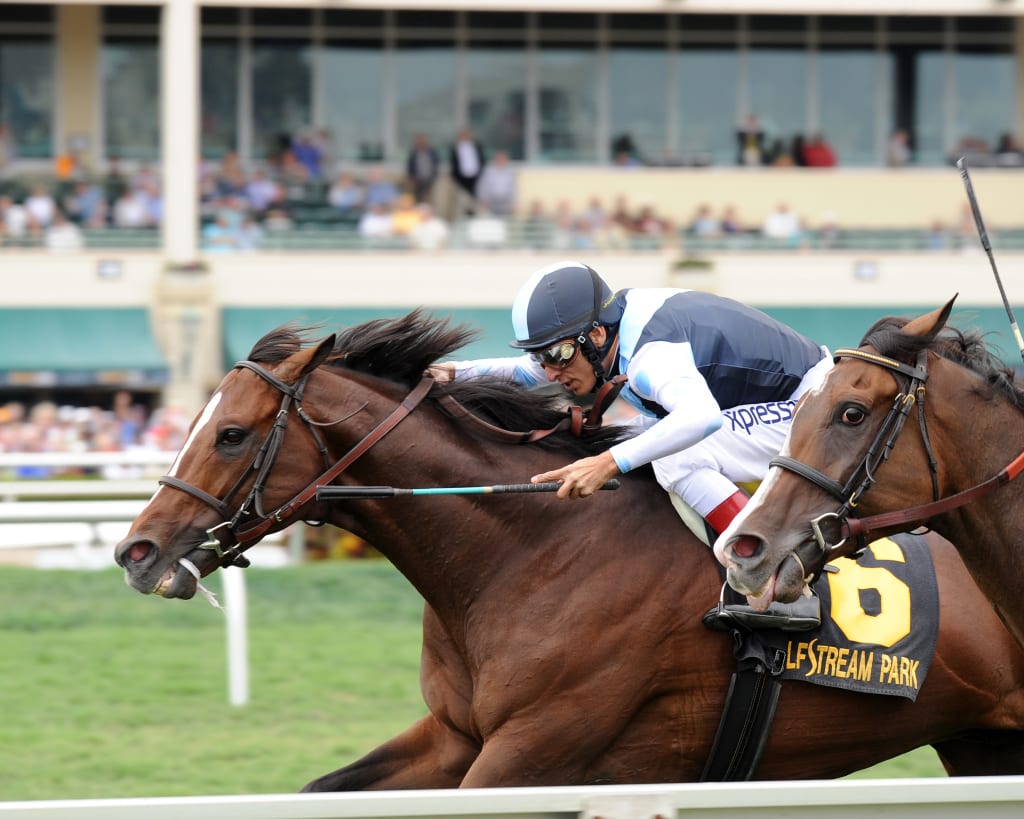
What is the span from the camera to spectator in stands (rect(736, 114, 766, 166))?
781 inches

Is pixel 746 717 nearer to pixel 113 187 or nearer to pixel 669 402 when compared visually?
pixel 669 402

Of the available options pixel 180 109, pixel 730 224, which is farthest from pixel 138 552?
pixel 730 224

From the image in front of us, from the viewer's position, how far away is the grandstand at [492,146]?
16766 mm

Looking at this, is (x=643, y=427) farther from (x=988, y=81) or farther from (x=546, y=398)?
(x=988, y=81)

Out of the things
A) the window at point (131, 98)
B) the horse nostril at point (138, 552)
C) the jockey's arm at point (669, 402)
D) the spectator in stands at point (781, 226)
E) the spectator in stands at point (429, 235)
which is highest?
the window at point (131, 98)

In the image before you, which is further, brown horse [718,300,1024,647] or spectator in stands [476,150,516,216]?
spectator in stands [476,150,516,216]

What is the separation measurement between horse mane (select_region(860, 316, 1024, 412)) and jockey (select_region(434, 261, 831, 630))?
269 mm

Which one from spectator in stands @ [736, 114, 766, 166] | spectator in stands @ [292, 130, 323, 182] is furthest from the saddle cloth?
spectator in stands @ [736, 114, 766, 166]

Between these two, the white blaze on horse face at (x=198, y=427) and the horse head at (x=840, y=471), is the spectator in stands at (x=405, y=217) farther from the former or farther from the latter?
the horse head at (x=840, y=471)

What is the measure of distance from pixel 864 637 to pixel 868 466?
599 millimetres

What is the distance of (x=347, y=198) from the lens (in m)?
17.6

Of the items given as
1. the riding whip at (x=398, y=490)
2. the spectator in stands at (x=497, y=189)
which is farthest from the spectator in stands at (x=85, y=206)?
the riding whip at (x=398, y=490)

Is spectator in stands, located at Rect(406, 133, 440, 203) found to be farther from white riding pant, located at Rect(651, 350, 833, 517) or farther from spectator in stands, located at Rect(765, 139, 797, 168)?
white riding pant, located at Rect(651, 350, 833, 517)

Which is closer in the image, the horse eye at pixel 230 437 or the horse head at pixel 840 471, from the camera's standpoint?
the horse head at pixel 840 471
